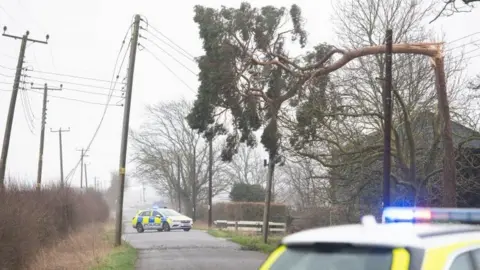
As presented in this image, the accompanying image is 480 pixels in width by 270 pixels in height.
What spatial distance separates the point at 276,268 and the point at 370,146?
1820cm

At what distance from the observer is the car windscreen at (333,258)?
10.1 ft

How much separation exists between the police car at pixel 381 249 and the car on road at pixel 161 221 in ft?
116

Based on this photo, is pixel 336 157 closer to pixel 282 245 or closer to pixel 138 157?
pixel 282 245

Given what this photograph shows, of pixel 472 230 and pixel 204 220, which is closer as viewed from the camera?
pixel 472 230

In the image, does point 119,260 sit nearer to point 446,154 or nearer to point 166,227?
point 446,154

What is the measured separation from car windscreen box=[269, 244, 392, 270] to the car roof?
0.11 feet

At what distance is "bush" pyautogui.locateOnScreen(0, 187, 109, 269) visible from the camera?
45.5ft

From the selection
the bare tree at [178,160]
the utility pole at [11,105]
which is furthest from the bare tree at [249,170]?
the utility pole at [11,105]

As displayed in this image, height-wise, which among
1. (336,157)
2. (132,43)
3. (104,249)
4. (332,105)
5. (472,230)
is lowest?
(104,249)

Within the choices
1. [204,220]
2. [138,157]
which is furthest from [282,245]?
[138,157]

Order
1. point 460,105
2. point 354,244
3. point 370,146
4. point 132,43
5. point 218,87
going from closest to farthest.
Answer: point 354,244
point 218,87
point 370,146
point 460,105
point 132,43

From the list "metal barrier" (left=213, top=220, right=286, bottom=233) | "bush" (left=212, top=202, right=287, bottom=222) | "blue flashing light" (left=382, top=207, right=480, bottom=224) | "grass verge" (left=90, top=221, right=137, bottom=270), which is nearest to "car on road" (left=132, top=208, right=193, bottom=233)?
"metal barrier" (left=213, top=220, right=286, bottom=233)

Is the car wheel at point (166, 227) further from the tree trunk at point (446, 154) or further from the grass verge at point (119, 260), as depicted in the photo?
the tree trunk at point (446, 154)

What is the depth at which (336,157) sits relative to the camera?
22.7 meters
